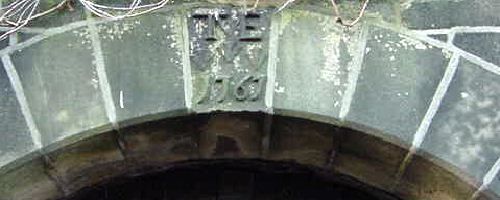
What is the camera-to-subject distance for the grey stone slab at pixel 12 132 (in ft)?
13.4

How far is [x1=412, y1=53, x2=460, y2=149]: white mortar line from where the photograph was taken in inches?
161

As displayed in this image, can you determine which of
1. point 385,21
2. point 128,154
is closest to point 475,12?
point 385,21

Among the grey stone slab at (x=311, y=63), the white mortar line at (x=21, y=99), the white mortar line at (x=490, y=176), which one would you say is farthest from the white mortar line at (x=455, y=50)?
the white mortar line at (x=21, y=99)

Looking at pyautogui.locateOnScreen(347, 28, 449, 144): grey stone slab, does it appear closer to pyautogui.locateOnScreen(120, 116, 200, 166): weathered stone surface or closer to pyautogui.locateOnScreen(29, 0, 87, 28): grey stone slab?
pyautogui.locateOnScreen(120, 116, 200, 166): weathered stone surface

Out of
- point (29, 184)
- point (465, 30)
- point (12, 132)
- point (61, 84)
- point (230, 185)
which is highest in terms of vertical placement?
point (465, 30)

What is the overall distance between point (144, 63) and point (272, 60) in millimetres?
339

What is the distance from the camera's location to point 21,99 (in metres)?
4.13

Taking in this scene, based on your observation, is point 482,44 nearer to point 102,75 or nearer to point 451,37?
point 451,37

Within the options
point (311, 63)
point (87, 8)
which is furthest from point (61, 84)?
point (311, 63)

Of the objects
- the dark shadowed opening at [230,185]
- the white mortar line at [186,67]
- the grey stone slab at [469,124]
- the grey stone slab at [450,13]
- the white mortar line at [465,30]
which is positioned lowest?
the dark shadowed opening at [230,185]

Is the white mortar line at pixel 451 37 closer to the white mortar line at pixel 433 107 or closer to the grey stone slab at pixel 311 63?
the white mortar line at pixel 433 107

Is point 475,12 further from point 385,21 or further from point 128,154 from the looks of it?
point 128,154

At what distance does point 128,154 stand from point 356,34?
0.69 metres

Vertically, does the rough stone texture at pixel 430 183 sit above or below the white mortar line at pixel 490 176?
below
